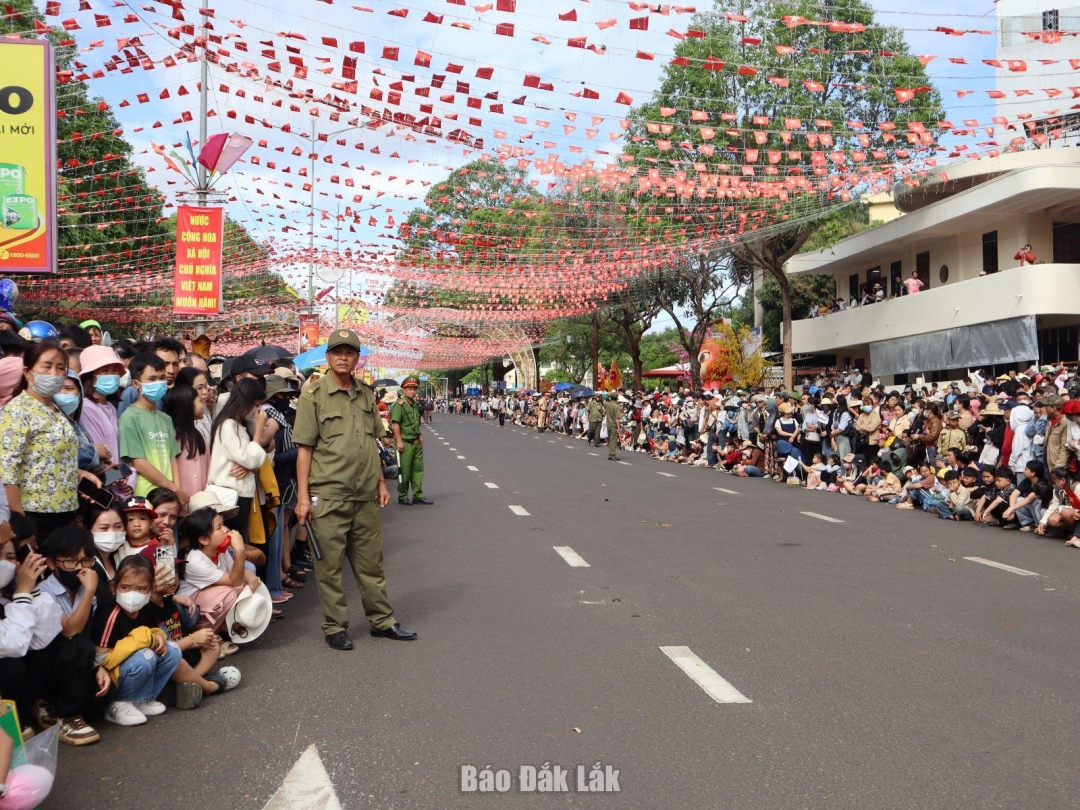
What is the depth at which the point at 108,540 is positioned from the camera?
18.7 feet

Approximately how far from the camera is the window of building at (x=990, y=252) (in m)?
30.2

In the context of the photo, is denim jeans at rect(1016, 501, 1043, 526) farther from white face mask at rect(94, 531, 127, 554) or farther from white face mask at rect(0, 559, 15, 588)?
white face mask at rect(0, 559, 15, 588)

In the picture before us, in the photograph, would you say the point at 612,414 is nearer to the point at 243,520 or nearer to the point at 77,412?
the point at 243,520

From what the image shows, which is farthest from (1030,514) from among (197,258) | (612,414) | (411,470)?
(612,414)

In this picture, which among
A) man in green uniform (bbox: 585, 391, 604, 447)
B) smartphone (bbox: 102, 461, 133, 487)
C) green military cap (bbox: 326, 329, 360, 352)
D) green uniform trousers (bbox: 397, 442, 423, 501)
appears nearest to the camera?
green military cap (bbox: 326, 329, 360, 352)

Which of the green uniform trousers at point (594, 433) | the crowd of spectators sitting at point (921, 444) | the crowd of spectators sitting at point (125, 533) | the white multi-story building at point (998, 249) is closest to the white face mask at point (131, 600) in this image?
the crowd of spectators sitting at point (125, 533)

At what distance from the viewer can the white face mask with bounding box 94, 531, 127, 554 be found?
18.7ft

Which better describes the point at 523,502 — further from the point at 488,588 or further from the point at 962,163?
the point at 962,163

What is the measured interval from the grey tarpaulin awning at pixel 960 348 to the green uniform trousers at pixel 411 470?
1791 centimetres

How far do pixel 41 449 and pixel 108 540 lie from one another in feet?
1.94

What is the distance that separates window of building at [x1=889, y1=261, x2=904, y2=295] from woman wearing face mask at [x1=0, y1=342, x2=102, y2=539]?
33127 mm

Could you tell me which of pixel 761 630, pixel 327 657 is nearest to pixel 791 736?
pixel 761 630

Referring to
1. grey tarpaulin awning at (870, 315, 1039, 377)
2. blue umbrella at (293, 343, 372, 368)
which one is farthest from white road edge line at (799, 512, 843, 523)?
grey tarpaulin awning at (870, 315, 1039, 377)

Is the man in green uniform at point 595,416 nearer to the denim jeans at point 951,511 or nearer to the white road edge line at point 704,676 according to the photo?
the denim jeans at point 951,511
